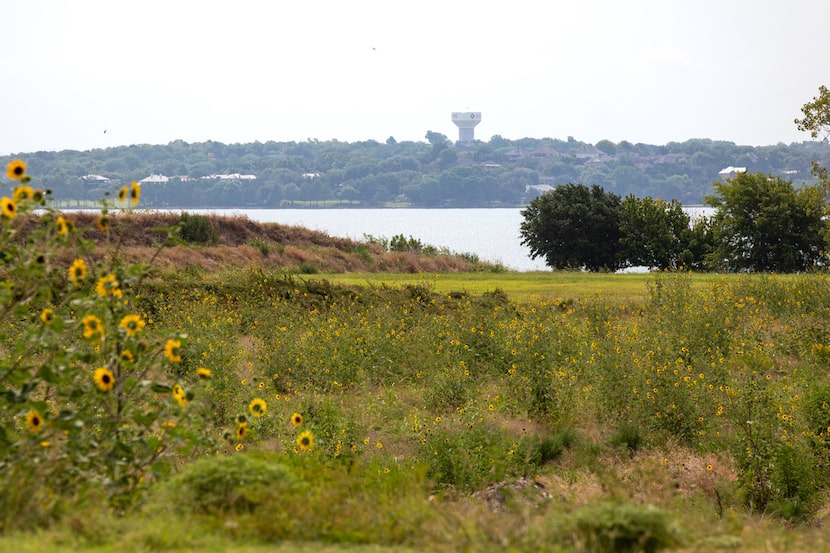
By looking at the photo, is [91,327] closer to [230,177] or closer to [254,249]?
[254,249]

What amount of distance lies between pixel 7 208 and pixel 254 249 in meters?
27.8

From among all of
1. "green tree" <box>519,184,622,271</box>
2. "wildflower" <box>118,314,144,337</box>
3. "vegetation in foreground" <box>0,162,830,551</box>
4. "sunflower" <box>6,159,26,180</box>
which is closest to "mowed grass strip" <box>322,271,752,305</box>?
"vegetation in foreground" <box>0,162,830,551</box>

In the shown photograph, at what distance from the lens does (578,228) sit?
1694 inches

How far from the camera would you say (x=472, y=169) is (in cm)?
14988

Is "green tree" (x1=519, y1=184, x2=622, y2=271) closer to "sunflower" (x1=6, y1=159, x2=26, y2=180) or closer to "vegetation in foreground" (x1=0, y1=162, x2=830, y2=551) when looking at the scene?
"vegetation in foreground" (x1=0, y1=162, x2=830, y2=551)

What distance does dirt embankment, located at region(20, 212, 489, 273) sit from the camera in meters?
30.8

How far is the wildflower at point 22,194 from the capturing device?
231 inches

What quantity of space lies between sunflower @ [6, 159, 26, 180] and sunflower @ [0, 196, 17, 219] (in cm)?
20

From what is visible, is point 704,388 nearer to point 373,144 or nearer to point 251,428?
point 251,428

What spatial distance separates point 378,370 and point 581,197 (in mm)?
31011

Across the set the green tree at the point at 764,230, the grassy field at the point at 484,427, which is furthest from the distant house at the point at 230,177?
the grassy field at the point at 484,427

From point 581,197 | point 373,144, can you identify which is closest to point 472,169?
point 373,144

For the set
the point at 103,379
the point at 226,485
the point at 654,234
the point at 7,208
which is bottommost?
the point at 654,234

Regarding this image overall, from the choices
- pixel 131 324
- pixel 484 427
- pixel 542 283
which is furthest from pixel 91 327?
pixel 542 283
